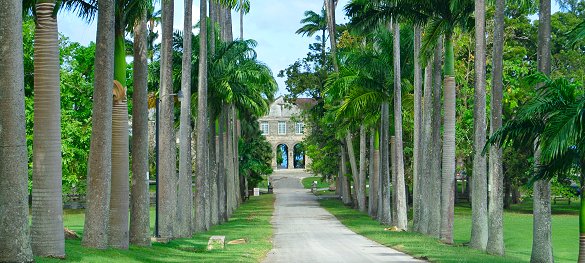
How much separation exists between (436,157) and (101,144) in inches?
674

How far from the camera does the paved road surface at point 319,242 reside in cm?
2448

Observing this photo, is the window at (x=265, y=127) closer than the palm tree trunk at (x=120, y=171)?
No

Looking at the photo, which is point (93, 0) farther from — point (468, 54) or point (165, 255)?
point (468, 54)

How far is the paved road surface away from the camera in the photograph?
24.5 m

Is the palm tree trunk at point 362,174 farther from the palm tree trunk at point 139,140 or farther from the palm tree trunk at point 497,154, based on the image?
the palm tree trunk at point 139,140

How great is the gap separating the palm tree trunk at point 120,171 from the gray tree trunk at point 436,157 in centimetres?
1407

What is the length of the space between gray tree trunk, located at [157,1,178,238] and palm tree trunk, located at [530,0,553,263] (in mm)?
11872

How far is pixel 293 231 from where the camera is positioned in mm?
39406

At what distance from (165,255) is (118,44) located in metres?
5.29

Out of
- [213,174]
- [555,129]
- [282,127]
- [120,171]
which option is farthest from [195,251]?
[282,127]

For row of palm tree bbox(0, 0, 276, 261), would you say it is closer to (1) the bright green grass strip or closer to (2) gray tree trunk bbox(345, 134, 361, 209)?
(2) gray tree trunk bbox(345, 134, 361, 209)

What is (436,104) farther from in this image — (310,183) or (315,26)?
(310,183)

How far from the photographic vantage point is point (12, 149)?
14.0 meters

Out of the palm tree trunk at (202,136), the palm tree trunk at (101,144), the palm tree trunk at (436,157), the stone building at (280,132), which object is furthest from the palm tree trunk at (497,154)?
the stone building at (280,132)
